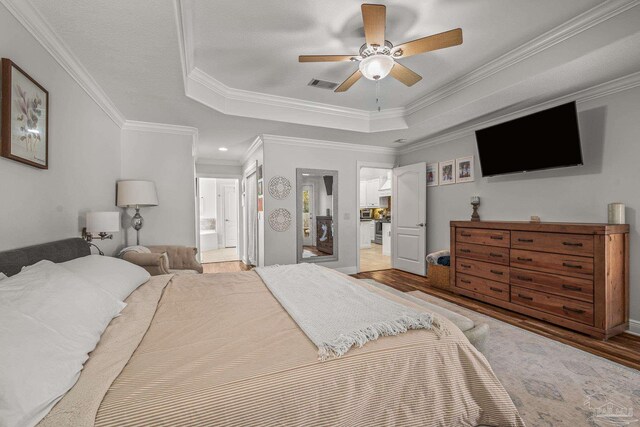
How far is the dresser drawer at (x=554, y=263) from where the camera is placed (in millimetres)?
2615

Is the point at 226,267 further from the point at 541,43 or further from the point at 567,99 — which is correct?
the point at 567,99

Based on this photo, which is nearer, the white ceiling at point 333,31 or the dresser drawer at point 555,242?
the white ceiling at point 333,31

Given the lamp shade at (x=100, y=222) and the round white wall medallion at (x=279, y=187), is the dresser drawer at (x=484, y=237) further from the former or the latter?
the lamp shade at (x=100, y=222)

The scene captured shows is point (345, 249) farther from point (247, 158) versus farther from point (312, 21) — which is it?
point (312, 21)

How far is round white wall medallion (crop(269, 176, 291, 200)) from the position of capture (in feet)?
14.9

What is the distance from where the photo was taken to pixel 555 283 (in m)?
2.82

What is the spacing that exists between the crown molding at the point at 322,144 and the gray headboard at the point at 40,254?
2.95m

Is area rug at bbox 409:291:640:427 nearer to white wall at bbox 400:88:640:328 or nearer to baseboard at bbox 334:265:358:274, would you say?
white wall at bbox 400:88:640:328

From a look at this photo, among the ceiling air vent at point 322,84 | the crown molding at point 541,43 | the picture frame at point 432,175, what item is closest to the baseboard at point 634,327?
the crown molding at point 541,43

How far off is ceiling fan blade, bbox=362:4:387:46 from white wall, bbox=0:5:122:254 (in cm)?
213

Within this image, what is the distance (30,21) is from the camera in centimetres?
173

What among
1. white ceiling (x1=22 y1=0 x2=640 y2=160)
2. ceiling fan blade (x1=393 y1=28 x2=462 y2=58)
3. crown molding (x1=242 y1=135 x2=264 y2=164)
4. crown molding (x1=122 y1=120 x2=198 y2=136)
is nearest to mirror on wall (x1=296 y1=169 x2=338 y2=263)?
crown molding (x1=242 y1=135 x2=264 y2=164)

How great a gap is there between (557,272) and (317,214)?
3.35m

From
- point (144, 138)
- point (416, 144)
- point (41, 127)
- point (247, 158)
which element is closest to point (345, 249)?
point (416, 144)
